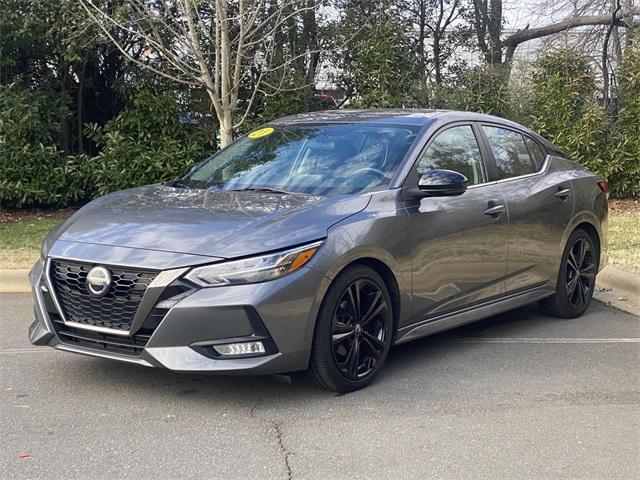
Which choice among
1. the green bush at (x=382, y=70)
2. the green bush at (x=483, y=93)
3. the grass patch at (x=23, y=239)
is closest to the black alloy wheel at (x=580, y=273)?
the grass patch at (x=23, y=239)

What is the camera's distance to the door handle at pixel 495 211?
5426 mm

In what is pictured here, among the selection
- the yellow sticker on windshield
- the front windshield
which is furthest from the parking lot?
the yellow sticker on windshield

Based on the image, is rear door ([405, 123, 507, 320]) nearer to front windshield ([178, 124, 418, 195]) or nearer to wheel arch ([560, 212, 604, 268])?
front windshield ([178, 124, 418, 195])

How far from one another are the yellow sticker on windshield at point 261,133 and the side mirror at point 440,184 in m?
1.46

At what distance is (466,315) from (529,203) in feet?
3.63

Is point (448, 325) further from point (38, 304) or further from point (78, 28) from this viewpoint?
point (78, 28)

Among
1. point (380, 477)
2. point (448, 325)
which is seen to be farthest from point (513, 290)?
point (380, 477)

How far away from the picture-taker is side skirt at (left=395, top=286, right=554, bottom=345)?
16.1ft

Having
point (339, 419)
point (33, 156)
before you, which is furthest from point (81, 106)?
point (339, 419)

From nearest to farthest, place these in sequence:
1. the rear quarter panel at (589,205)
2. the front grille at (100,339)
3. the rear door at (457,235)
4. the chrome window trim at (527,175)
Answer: the front grille at (100,339) → the rear door at (457,235) → the chrome window trim at (527,175) → the rear quarter panel at (589,205)

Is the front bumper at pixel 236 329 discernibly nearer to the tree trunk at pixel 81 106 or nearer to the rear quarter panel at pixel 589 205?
the rear quarter panel at pixel 589 205

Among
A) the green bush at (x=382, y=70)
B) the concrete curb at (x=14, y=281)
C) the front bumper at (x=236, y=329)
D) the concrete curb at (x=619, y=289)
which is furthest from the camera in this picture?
the green bush at (x=382, y=70)

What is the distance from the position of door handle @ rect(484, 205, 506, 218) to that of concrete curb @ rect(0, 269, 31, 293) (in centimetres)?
438

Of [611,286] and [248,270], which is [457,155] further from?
[611,286]
